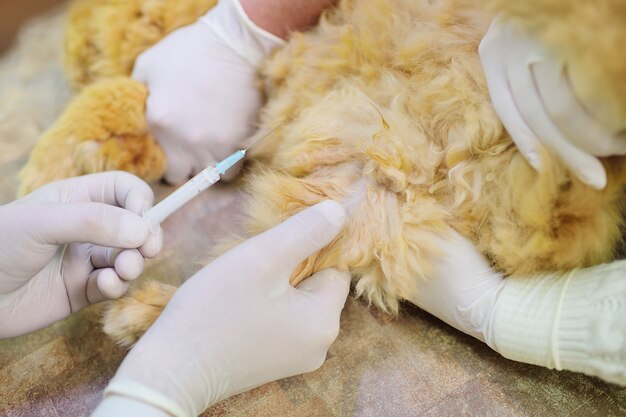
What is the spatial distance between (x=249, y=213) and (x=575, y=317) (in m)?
0.40

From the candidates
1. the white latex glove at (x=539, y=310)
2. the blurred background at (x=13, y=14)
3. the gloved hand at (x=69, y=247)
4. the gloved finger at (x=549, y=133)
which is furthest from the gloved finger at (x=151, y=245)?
the blurred background at (x=13, y=14)

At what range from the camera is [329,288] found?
0.68 meters

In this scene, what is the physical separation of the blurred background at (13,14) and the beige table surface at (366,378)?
0.75 m

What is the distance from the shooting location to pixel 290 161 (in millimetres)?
721

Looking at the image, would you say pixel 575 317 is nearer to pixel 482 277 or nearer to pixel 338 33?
pixel 482 277

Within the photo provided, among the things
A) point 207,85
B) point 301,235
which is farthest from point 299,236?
point 207,85

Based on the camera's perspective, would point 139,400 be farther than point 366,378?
No

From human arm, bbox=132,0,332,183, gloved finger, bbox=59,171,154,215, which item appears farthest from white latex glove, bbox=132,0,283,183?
gloved finger, bbox=59,171,154,215

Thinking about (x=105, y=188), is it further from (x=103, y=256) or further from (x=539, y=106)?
(x=539, y=106)

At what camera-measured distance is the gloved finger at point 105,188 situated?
29.7 inches

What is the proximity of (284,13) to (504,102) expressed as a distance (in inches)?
15.9

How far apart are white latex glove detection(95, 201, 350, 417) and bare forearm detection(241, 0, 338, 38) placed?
13.6 inches

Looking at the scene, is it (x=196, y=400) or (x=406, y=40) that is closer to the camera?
(x=196, y=400)

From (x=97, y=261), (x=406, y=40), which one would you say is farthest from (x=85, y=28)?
(x=406, y=40)
